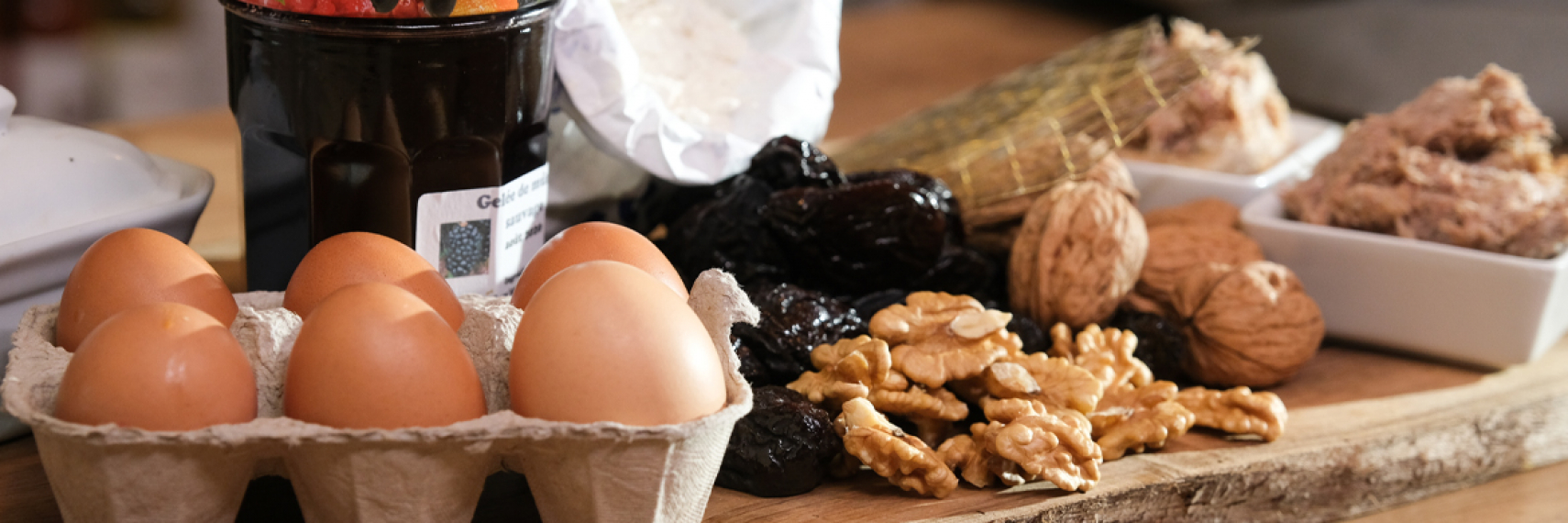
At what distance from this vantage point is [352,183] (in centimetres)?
69

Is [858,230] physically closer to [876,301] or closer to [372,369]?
[876,301]

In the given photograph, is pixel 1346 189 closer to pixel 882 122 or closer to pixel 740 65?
pixel 740 65

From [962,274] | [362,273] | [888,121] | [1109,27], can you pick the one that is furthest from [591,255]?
[1109,27]

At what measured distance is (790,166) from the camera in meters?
0.83

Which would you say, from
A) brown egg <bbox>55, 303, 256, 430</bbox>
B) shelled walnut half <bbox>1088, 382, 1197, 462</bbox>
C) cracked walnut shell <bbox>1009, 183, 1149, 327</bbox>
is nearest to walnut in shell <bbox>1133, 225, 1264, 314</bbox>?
A: cracked walnut shell <bbox>1009, 183, 1149, 327</bbox>

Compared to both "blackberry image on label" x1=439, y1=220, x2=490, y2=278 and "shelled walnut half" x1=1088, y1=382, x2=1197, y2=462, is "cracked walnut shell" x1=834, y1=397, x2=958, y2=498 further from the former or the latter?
"blackberry image on label" x1=439, y1=220, x2=490, y2=278

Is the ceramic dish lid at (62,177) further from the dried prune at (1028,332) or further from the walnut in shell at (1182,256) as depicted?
the walnut in shell at (1182,256)

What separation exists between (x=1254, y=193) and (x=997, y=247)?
0.24m

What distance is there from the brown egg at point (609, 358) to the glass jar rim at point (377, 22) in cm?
20

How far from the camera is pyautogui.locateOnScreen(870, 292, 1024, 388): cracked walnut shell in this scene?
70cm

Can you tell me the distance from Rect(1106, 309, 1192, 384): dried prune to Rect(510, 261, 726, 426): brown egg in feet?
1.35

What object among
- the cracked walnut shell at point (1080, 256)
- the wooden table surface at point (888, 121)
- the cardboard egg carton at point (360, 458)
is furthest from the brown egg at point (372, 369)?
the cracked walnut shell at point (1080, 256)

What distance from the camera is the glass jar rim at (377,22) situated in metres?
0.63

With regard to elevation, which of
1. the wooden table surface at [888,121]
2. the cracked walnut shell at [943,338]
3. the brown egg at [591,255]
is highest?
the brown egg at [591,255]
